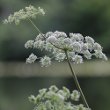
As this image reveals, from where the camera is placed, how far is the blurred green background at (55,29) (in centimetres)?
812

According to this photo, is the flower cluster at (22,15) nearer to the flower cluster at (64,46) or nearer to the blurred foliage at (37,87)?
the flower cluster at (64,46)

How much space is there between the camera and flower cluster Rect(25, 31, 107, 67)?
1080mm

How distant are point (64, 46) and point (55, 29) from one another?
344 inches

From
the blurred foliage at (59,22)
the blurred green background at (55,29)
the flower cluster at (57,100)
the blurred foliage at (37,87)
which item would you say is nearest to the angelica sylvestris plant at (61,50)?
the flower cluster at (57,100)

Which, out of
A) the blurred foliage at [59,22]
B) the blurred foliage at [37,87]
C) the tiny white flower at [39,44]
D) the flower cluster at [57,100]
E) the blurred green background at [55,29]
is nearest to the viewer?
the flower cluster at [57,100]

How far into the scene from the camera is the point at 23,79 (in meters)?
8.50

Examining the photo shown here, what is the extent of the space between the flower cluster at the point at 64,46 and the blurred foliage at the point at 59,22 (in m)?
8.28

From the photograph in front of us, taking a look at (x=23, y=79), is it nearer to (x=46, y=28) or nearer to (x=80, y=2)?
(x=46, y=28)

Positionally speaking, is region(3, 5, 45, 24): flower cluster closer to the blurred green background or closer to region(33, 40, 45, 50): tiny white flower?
region(33, 40, 45, 50): tiny white flower

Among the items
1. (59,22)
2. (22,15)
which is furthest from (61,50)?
(59,22)

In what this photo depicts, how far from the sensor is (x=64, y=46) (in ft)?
3.66

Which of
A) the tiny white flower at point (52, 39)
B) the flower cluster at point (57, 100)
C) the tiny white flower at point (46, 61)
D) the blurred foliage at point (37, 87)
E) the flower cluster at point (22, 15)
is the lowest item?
the flower cluster at point (57, 100)

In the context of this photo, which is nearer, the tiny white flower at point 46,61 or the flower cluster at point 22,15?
the tiny white flower at point 46,61

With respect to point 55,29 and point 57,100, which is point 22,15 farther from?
point 55,29
